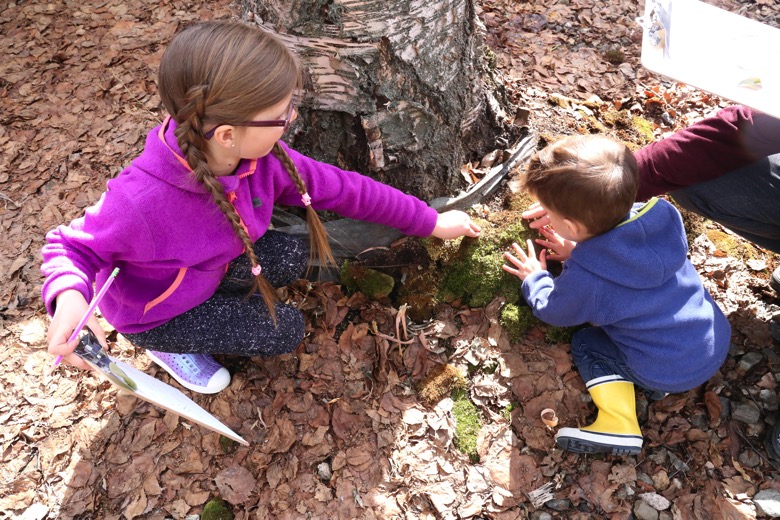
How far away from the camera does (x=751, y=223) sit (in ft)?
9.11

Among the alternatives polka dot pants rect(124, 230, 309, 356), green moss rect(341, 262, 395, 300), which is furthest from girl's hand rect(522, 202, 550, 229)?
polka dot pants rect(124, 230, 309, 356)

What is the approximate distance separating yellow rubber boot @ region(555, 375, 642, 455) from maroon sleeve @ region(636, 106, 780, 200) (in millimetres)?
994

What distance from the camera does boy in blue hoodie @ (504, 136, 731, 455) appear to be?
7.54ft

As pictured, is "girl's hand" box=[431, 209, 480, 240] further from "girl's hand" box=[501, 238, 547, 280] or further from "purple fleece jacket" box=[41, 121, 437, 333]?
"girl's hand" box=[501, 238, 547, 280]

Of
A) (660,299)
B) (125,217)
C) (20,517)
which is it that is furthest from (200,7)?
(660,299)

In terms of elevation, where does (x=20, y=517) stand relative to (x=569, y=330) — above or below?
below

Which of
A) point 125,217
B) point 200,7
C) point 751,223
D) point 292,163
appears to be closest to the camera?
point 125,217

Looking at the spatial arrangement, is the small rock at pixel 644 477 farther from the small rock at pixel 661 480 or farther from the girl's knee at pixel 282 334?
the girl's knee at pixel 282 334

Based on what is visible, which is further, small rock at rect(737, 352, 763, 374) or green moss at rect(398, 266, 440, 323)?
green moss at rect(398, 266, 440, 323)

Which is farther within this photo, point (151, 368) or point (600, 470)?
point (151, 368)

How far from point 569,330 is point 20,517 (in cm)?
269

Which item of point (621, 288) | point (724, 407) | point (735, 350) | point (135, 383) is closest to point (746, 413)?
point (724, 407)

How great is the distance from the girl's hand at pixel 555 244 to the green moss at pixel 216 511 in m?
1.98

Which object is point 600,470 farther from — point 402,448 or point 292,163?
point 292,163
